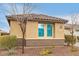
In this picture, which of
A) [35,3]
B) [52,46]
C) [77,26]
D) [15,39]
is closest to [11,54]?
[15,39]

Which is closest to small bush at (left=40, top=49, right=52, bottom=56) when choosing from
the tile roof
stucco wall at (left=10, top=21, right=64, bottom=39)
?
stucco wall at (left=10, top=21, right=64, bottom=39)

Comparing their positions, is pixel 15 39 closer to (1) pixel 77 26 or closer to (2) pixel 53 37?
(2) pixel 53 37

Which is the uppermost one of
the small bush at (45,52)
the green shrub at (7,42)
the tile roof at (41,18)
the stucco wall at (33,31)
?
the tile roof at (41,18)

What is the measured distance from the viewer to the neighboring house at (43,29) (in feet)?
12.5

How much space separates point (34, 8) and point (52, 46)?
0.69 m

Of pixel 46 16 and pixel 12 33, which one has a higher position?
pixel 46 16

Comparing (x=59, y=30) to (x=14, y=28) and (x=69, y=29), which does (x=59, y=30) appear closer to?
Result: (x=69, y=29)

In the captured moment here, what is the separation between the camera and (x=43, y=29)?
3.86 metres

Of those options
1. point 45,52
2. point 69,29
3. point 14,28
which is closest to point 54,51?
point 45,52

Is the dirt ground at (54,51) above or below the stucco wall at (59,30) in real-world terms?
below

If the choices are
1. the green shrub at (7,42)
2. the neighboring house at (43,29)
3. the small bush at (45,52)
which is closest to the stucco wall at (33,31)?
the neighboring house at (43,29)

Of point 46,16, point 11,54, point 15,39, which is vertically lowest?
point 11,54

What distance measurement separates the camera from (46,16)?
383cm

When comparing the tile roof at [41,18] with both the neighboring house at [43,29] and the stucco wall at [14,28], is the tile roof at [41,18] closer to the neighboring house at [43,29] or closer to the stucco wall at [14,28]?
the neighboring house at [43,29]
